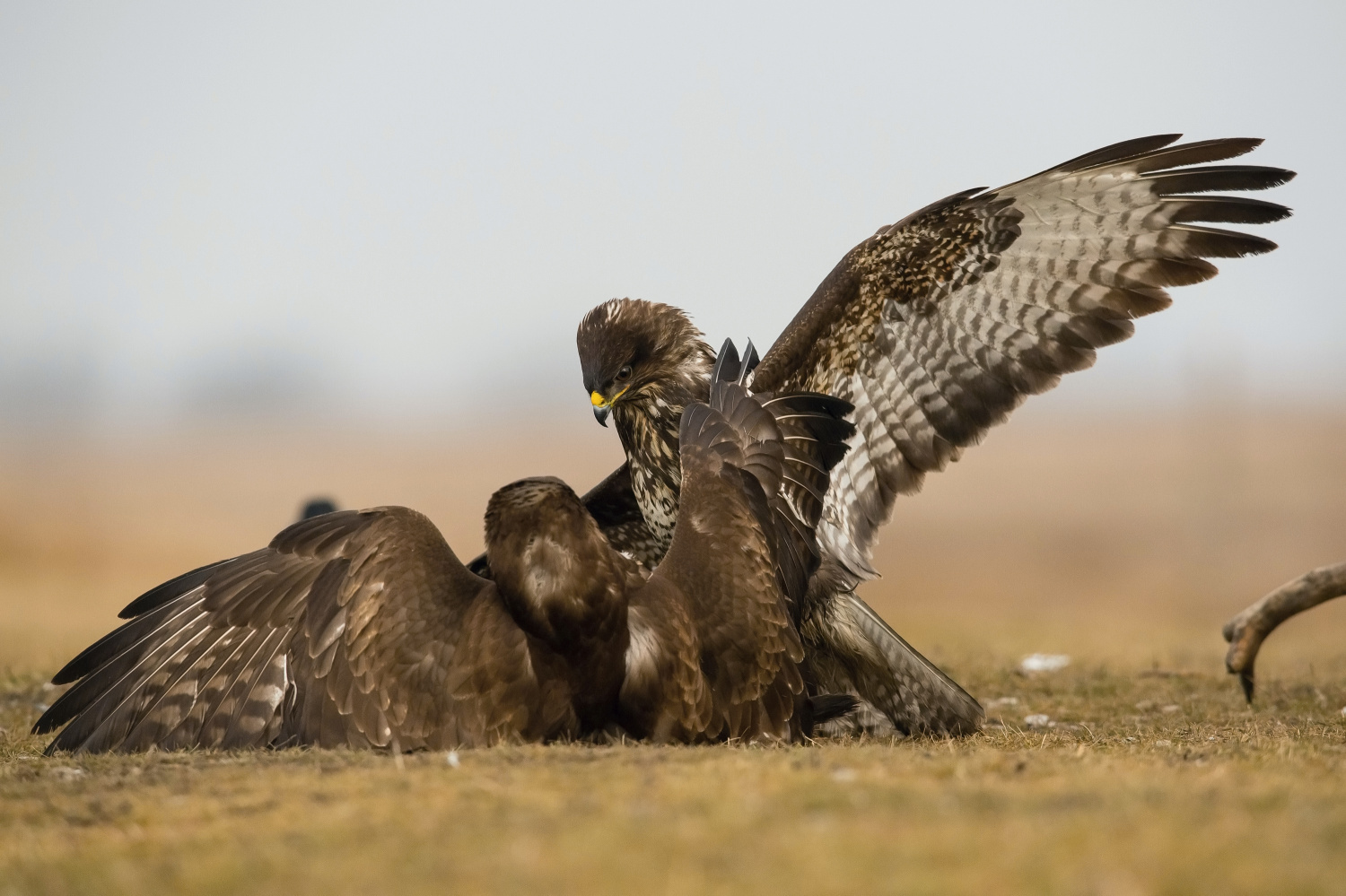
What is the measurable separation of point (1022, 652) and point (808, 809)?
9014 millimetres

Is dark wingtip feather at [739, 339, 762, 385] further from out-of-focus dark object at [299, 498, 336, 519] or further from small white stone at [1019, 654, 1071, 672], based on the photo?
out-of-focus dark object at [299, 498, 336, 519]

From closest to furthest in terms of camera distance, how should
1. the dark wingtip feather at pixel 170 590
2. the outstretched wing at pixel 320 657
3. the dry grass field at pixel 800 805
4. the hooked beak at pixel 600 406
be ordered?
the dry grass field at pixel 800 805 → the outstretched wing at pixel 320 657 → the dark wingtip feather at pixel 170 590 → the hooked beak at pixel 600 406

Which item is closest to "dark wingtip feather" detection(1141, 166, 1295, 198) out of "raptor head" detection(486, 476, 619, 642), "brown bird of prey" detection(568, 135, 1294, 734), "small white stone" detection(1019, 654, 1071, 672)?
"brown bird of prey" detection(568, 135, 1294, 734)

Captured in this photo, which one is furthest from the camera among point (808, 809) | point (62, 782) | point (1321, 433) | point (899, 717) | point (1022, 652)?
point (1321, 433)

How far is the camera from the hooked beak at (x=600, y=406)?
8.16 m

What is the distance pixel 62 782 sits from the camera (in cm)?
492

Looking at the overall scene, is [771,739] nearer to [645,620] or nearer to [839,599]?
[645,620]

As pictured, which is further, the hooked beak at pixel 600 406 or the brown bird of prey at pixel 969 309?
the hooked beak at pixel 600 406

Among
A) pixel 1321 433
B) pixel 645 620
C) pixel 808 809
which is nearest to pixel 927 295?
pixel 645 620

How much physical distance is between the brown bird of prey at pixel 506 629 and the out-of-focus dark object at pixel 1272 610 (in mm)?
3272

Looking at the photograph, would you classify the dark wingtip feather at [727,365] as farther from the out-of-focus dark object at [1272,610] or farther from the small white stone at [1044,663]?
the small white stone at [1044,663]

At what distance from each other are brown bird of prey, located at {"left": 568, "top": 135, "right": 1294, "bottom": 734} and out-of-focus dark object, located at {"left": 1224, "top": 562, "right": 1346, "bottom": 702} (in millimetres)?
2216

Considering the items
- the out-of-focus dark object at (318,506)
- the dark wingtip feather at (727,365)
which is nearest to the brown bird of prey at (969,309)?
the dark wingtip feather at (727,365)

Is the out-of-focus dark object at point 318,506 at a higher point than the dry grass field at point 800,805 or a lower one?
higher
